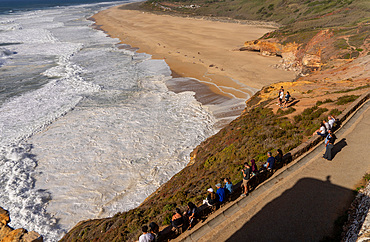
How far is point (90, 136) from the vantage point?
1903 centimetres

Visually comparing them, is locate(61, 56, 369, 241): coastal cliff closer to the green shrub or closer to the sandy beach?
the green shrub

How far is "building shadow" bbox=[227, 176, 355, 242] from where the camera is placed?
725 cm

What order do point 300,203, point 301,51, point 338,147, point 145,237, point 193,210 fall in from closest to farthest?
point 145,237, point 193,210, point 300,203, point 338,147, point 301,51

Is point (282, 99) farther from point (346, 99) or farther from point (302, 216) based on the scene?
point (302, 216)

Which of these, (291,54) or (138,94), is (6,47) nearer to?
(138,94)

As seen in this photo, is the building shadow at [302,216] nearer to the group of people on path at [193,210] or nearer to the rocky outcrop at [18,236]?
the group of people on path at [193,210]

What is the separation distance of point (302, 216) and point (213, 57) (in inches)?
1397

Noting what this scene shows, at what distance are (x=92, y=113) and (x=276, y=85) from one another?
18.4 metres

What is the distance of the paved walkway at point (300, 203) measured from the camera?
7.47 meters

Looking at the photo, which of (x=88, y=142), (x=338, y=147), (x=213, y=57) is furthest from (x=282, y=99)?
(x=213, y=57)

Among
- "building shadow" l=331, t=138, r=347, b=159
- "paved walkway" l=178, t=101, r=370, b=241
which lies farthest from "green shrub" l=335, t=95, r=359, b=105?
"paved walkway" l=178, t=101, r=370, b=241

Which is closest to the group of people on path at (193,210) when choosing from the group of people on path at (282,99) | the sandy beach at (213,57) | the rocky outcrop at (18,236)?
the rocky outcrop at (18,236)

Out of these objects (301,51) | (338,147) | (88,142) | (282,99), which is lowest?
(88,142)

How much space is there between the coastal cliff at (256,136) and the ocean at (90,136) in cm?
192
